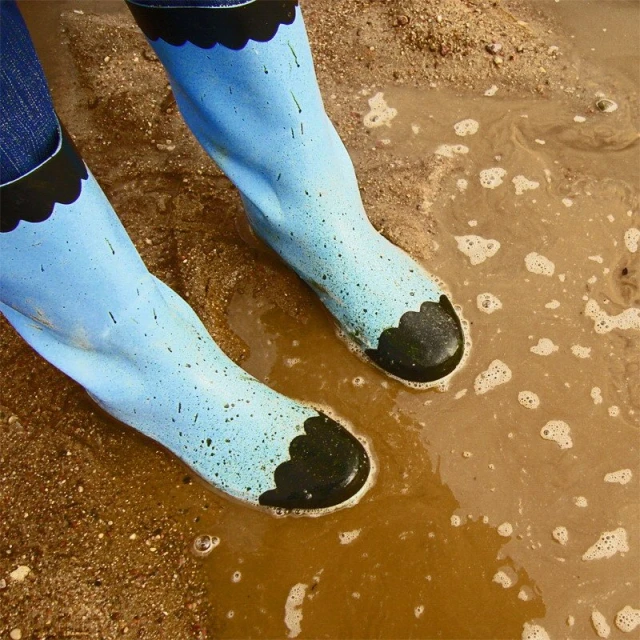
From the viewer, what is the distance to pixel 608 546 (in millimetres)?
1349

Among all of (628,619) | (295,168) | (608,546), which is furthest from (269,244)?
(628,619)

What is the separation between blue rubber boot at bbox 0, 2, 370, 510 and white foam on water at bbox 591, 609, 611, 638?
537 mm

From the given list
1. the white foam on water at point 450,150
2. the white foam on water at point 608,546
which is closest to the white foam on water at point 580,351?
the white foam on water at point 608,546

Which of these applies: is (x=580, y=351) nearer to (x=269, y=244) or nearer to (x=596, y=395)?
(x=596, y=395)

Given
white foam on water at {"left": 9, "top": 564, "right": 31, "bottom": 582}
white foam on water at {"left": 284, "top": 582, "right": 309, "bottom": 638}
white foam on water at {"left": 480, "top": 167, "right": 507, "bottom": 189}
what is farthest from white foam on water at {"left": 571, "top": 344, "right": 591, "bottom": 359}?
white foam on water at {"left": 9, "top": 564, "right": 31, "bottom": 582}

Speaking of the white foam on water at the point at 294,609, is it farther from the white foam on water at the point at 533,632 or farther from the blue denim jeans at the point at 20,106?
the blue denim jeans at the point at 20,106

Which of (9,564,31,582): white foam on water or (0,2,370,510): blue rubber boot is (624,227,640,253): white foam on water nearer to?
(0,2,370,510): blue rubber boot

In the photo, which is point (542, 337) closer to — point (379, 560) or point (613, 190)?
point (613, 190)

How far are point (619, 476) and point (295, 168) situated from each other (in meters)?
0.99

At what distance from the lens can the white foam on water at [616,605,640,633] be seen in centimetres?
128

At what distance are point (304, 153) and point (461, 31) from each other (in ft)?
3.51

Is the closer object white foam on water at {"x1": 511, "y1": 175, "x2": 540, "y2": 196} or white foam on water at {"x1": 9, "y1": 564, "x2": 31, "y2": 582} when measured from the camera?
white foam on water at {"x1": 9, "y1": 564, "x2": 31, "y2": 582}

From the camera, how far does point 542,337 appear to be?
159cm

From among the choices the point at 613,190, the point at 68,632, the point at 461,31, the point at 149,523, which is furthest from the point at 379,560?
the point at 461,31
